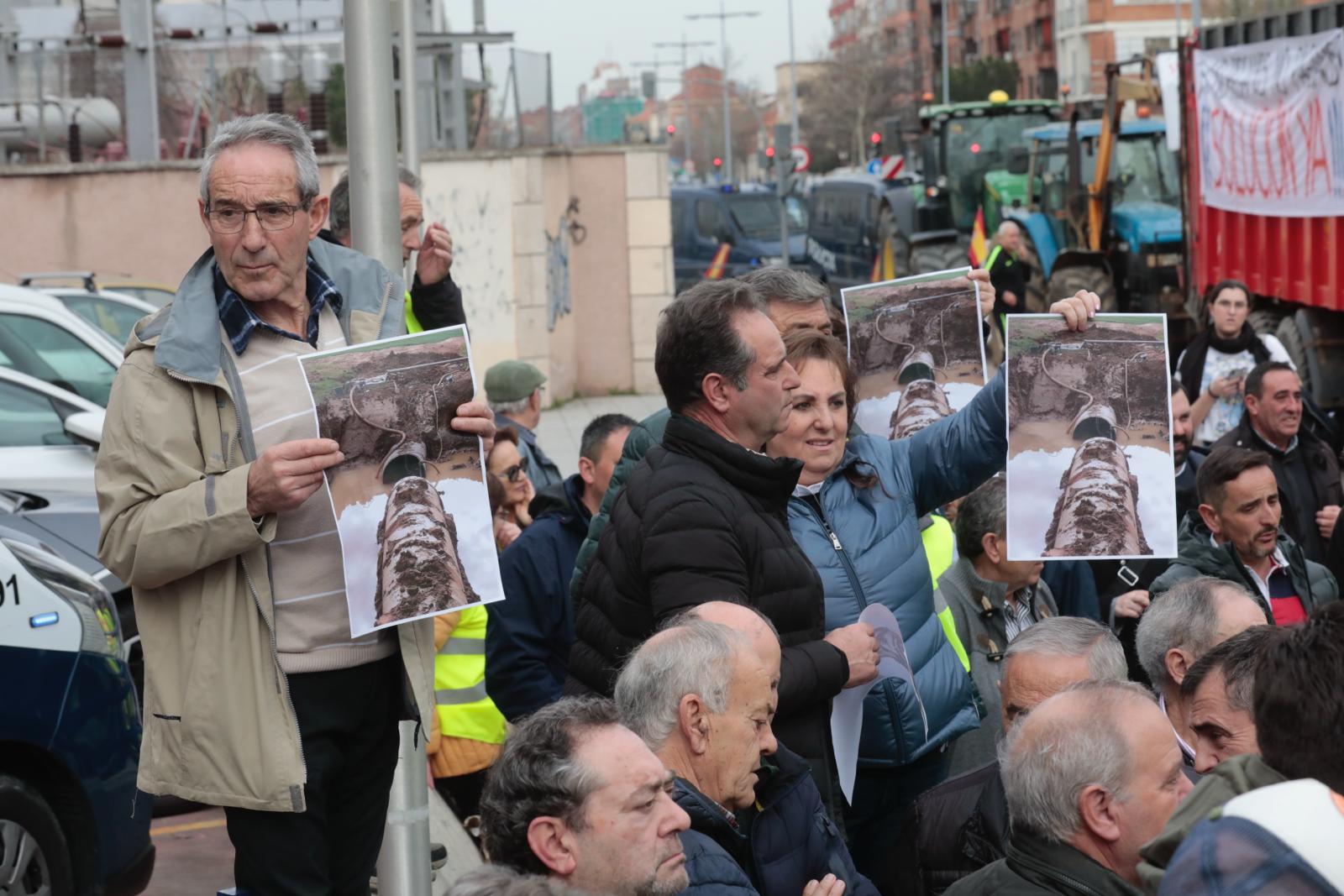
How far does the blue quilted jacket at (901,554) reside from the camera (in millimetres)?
4203

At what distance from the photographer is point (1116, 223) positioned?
20.9 metres

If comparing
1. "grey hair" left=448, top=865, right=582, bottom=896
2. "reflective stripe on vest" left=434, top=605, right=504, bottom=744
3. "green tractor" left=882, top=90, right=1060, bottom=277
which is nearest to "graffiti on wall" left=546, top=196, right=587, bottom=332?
"green tractor" left=882, top=90, right=1060, bottom=277

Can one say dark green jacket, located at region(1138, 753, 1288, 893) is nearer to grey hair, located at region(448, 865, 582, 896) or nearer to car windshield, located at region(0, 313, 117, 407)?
grey hair, located at region(448, 865, 582, 896)

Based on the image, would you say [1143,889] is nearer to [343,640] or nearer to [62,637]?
[343,640]

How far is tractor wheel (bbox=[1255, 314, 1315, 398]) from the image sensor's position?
1409 cm

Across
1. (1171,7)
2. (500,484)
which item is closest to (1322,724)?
(500,484)

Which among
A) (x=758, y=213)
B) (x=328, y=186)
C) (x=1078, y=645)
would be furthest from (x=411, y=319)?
(x=758, y=213)

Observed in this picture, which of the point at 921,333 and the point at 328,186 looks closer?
the point at 921,333

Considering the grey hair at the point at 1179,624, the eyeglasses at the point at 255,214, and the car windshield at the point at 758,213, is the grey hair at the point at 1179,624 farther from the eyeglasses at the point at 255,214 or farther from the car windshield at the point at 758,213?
the car windshield at the point at 758,213

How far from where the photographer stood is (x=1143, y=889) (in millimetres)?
3070

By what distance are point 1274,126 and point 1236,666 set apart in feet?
38.6

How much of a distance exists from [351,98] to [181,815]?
13.3 feet

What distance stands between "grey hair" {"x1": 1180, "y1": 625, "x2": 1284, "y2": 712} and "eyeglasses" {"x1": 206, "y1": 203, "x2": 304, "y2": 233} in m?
2.09

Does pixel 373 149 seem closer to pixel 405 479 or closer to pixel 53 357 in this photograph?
pixel 405 479
